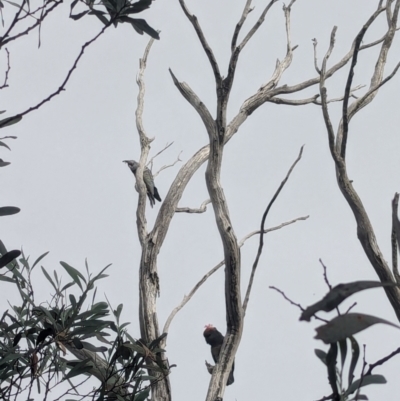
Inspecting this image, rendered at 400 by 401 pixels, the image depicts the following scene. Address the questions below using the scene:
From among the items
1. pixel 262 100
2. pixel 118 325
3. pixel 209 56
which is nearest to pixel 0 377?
pixel 118 325

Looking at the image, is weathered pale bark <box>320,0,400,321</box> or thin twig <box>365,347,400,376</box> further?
weathered pale bark <box>320,0,400,321</box>

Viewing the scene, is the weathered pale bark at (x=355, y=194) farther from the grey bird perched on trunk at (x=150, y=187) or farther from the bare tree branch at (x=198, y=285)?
the grey bird perched on trunk at (x=150, y=187)

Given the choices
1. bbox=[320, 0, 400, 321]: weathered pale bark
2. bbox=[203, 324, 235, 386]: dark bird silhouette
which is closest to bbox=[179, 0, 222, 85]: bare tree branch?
bbox=[320, 0, 400, 321]: weathered pale bark

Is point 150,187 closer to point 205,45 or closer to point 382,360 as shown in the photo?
point 205,45

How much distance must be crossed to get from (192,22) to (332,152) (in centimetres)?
120

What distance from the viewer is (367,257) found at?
7.44ft

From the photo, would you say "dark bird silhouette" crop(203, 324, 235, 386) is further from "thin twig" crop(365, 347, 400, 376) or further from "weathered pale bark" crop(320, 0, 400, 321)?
"thin twig" crop(365, 347, 400, 376)

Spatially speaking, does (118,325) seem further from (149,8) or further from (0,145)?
(149,8)

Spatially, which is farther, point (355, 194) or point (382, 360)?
point (355, 194)

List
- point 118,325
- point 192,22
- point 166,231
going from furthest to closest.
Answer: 1. point 166,231
2. point 192,22
3. point 118,325

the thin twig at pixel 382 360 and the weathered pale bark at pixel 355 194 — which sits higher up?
the weathered pale bark at pixel 355 194

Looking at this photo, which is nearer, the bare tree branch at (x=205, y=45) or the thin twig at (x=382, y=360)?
the thin twig at (x=382, y=360)

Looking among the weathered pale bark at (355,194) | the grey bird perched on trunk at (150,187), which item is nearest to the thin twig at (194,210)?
the grey bird perched on trunk at (150,187)

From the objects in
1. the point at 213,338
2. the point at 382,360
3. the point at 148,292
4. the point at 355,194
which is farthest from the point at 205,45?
the point at 213,338
